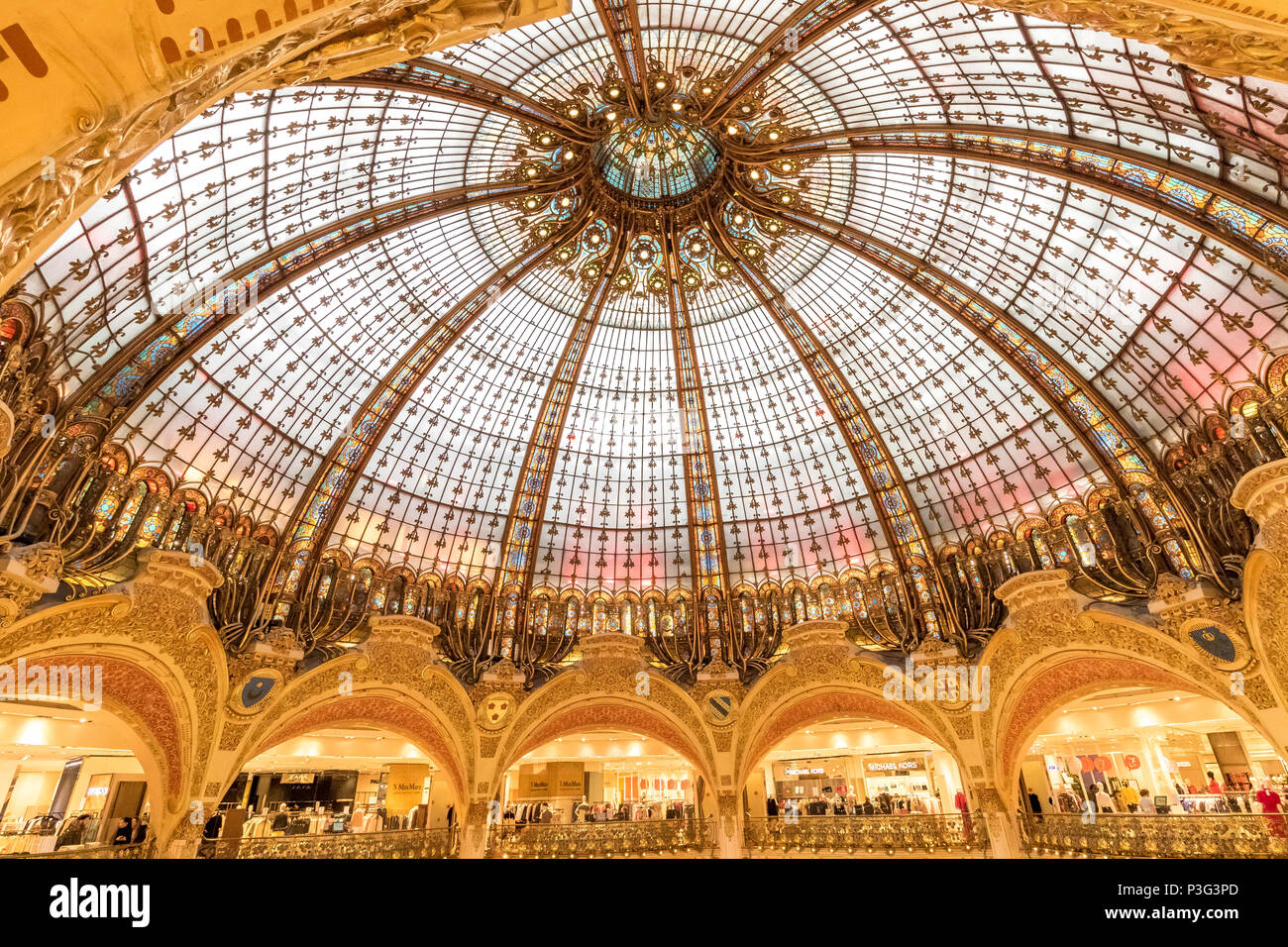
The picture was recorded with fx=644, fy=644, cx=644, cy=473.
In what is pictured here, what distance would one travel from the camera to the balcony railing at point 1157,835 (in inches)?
750

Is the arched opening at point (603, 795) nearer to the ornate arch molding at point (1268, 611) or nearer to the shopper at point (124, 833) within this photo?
the shopper at point (124, 833)

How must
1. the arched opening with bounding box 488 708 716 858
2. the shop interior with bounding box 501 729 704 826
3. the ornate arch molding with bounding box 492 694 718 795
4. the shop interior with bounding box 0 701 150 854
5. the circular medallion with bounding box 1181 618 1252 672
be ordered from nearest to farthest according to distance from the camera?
the circular medallion with bounding box 1181 618 1252 672, the shop interior with bounding box 0 701 150 854, the arched opening with bounding box 488 708 716 858, the ornate arch molding with bounding box 492 694 718 795, the shop interior with bounding box 501 729 704 826

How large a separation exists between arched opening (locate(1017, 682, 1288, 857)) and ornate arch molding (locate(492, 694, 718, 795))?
40.8ft

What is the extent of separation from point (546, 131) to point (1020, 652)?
81.1 ft

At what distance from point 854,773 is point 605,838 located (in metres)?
15.0

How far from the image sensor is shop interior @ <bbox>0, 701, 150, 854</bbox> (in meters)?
23.0

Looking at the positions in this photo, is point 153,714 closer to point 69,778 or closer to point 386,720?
point 386,720

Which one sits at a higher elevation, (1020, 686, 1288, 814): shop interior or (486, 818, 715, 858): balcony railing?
(1020, 686, 1288, 814): shop interior

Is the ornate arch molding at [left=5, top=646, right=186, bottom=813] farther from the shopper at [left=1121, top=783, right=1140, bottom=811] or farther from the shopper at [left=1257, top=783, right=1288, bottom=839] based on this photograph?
the shopper at [left=1121, top=783, right=1140, bottom=811]

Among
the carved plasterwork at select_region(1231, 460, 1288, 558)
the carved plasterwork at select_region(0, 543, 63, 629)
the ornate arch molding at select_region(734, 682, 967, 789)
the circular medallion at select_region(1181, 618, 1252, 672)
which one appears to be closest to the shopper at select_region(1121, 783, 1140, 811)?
the ornate arch molding at select_region(734, 682, 967, 789)

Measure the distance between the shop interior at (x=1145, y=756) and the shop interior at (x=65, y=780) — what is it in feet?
118

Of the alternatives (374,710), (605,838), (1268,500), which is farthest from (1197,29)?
(374,710)

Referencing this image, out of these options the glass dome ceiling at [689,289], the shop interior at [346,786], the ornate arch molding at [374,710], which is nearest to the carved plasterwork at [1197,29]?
the glass dome ceiling at [689,289]

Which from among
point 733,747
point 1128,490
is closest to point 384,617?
point 733,747
